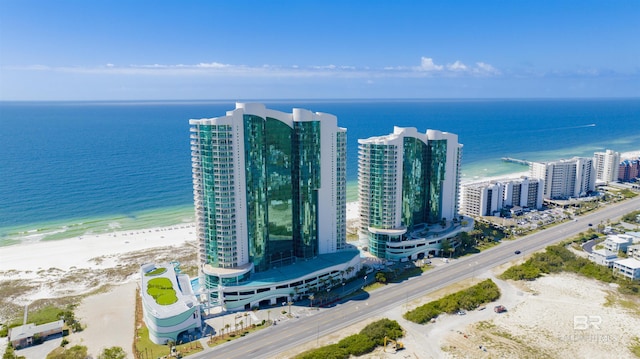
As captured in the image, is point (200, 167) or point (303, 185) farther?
point (303, 185)

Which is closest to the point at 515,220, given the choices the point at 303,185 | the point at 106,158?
the point at 303,185

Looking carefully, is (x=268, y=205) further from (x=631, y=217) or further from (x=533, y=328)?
(x=631, y=217)

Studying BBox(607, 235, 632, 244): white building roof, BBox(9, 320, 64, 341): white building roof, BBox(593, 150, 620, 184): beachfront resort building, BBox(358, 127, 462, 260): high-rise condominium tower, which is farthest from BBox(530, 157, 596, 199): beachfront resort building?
BBox(9, 320, 64, 341): white building roof

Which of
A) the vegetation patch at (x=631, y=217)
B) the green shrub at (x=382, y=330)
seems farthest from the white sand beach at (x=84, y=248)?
the vegetation patch at (x=631, y=217)

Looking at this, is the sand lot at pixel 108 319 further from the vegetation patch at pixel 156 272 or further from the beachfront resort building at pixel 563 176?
the beachfront resort building at pixel 563 176

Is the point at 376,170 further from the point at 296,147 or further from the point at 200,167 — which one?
the point at 200,167

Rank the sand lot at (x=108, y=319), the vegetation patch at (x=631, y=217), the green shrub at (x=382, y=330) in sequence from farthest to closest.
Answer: the vegetation patch at (x=631, y=217)
the sand lot at (x=108, y=319)
the green shrub at (x=382, y=330)
